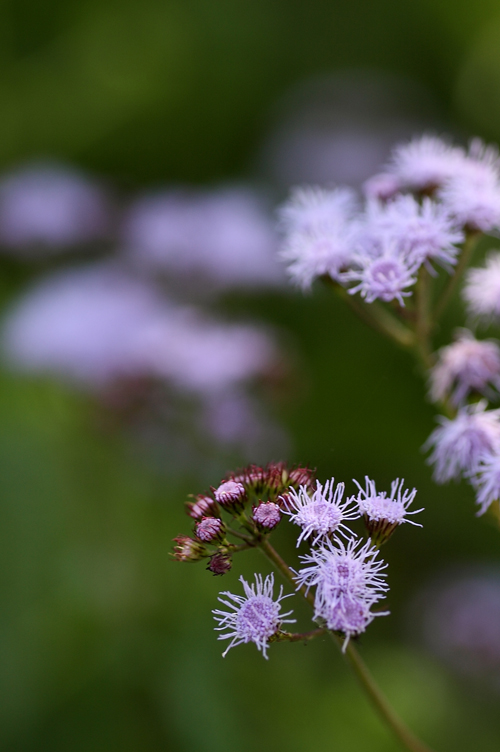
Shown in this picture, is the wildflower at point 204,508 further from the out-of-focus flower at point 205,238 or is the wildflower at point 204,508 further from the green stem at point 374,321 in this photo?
the out-of-focus flower at point 205,238

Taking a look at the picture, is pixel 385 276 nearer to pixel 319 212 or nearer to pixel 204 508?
pixel 319 212

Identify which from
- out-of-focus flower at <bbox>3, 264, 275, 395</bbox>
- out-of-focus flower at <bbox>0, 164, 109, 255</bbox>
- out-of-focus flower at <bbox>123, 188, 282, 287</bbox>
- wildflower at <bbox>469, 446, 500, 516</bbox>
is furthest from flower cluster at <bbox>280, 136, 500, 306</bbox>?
out-of-focus flower at <bbox>0, 164, 109, 255</bbox>

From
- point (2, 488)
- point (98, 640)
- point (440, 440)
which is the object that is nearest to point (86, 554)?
point (98, 640)

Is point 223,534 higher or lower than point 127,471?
lower

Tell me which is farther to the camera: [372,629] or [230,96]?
[230,96]

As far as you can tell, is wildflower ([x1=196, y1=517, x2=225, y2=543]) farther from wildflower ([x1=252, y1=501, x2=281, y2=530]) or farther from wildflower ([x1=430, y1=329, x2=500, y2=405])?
wildflower ([x1=430, y1=329, x2=500, y2=405])

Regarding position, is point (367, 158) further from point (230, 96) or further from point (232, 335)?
point (232, 335)

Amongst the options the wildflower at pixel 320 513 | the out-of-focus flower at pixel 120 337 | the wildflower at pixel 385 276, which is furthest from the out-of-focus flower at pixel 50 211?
the wildflower at pixel 320 513
